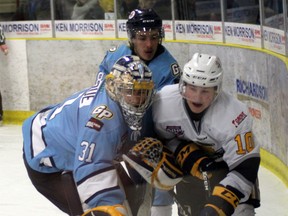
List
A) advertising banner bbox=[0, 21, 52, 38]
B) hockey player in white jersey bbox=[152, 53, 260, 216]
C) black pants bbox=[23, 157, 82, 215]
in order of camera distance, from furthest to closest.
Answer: advertising banner bbox=[0, 21, 52, 38], black pants bbox=[23, 157, 82, 215], hockey player in white jersey bbox=[152, 53, 260, 216]

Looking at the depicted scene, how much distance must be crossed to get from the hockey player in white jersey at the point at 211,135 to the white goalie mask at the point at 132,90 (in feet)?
0.46

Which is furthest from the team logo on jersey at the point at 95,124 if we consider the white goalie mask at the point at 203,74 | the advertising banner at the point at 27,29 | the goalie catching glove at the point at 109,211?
the advertising banner at the point at 27,29

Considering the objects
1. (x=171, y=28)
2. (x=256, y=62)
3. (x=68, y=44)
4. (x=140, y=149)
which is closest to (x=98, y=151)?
(x=140, y=149)

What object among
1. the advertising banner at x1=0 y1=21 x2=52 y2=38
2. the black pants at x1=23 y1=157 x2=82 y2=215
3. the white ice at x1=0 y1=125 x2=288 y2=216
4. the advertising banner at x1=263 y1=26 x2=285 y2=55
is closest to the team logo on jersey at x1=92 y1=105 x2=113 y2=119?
the black pants at x1=23 y1=157 x2=82 y2=215

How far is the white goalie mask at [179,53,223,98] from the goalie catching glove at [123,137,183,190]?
199 mm

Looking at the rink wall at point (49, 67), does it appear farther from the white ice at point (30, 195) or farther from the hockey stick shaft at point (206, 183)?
the hockey stick shaft at point (206, 183)

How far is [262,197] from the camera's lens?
4625 millimetres

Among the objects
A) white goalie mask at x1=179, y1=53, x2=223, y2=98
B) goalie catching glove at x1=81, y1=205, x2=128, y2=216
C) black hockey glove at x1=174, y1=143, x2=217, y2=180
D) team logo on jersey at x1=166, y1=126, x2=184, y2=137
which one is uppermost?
white goalie mask at x1=179, y1=53, x2=223, y2=98

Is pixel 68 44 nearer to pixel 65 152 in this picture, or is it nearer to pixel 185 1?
pixel 185 1

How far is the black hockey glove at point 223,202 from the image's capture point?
277 cm

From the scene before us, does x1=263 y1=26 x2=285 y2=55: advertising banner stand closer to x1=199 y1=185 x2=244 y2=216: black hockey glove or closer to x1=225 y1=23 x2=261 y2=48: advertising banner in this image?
x1=225 y1=23 x2=261 y2=48: advertising banner

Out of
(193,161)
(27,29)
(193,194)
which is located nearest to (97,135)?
(193,161)

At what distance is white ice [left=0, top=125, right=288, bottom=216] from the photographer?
14.7 feet

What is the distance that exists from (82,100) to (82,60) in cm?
444
